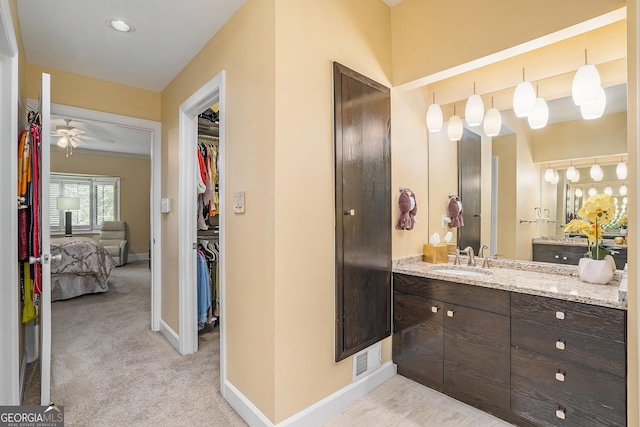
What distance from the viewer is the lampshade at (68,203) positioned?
6.48 metres

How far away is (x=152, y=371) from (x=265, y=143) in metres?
2.01

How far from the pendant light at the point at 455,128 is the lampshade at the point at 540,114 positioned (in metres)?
0.49

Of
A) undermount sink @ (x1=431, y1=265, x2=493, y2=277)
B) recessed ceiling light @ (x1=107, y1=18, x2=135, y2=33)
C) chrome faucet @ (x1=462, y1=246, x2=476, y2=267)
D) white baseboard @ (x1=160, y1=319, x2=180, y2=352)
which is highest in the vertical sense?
recessed ceiling light @ (x1=107, y1=18, x2=135, y2=33)

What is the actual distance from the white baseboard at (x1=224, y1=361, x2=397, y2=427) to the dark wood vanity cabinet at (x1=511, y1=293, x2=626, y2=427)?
32.5 inches

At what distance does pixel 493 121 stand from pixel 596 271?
117 cm

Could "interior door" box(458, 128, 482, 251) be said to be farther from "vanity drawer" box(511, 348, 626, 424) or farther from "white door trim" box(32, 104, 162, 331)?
"white door trim" box(32, 104, 162, 331)

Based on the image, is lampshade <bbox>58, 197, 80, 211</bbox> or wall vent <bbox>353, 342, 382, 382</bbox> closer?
wall vent <bbox>353, 342, 382, 382</bbox>

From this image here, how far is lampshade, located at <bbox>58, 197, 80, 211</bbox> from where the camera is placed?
6.48m

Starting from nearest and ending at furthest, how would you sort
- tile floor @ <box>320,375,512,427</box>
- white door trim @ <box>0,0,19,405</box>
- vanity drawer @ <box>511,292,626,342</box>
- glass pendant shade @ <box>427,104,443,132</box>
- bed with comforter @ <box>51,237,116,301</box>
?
vanity drawer @ <box>511,292,626,342</box> < white door trim @ <box>0,0,19,405</box> < tile floor @ <box>320,375,512,427</box> < glass pendant shade @ <box>427,104,443,132</box> < bed with comforter @ <box>51,237,116,301</box>

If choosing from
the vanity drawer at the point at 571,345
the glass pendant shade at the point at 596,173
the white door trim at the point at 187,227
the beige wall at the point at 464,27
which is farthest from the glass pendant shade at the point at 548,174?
the white door trim at the point at 187,227

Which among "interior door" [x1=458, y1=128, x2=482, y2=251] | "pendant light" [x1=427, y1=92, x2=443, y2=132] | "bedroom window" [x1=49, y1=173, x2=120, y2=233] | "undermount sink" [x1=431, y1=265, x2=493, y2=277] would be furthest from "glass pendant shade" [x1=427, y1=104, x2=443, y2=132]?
"bedroom window" [x1=49, y1=173, x2=120, y2=233]

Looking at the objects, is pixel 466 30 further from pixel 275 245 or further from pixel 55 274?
pixel 55 274

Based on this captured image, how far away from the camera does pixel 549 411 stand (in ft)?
5.29

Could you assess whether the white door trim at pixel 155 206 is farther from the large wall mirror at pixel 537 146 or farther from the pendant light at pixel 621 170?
the pendant light at pixel 621 170
